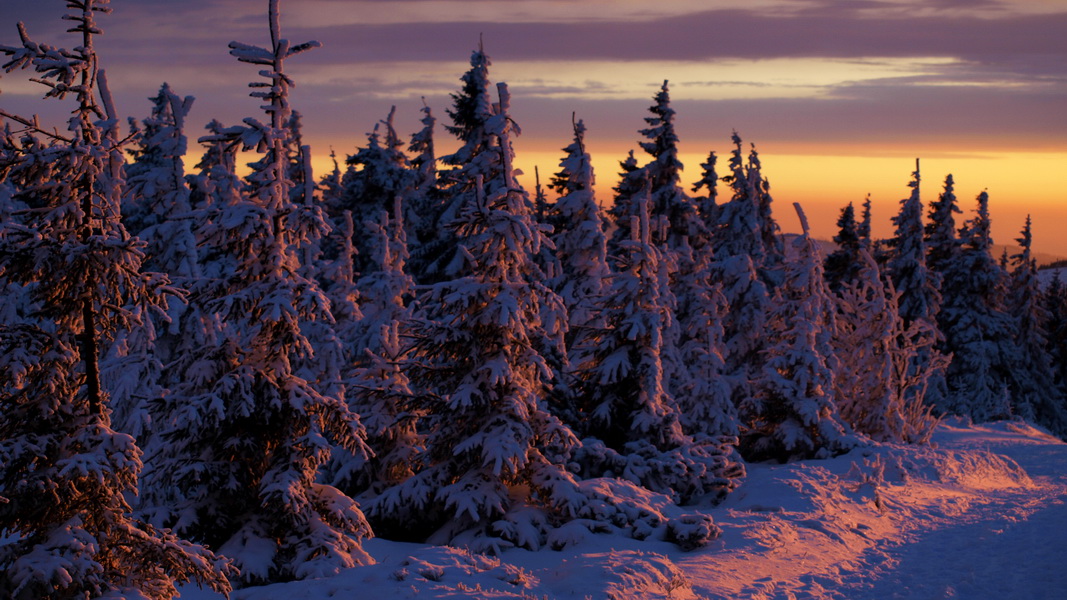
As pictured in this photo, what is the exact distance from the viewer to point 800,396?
2373cm

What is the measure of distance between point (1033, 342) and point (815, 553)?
4643 centimetres

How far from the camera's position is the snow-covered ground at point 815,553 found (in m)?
11.3

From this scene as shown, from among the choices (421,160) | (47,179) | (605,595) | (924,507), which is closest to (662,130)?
(421,160)

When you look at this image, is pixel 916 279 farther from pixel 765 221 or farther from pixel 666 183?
→ pixel 666 183

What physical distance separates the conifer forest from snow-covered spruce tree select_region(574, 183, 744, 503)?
7 centimetres

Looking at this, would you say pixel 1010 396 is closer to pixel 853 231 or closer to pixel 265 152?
pixel 853 231

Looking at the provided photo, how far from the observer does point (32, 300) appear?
328 inches

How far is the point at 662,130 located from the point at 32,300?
1276 inches

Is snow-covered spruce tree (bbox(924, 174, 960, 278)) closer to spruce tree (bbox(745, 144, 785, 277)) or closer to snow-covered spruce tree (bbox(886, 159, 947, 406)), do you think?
snow-covered spruce tree (bbox(886, 159, 947, 406))

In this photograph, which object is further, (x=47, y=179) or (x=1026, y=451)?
Result: (x=1026, y=451)

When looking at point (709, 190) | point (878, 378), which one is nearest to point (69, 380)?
point (878, 378)

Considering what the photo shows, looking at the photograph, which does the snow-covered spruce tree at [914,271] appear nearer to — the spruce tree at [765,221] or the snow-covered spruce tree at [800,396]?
the spruce tree at [765,221]

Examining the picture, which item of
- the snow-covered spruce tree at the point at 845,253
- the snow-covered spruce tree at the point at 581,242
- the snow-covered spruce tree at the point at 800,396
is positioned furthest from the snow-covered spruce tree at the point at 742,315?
the snow-covered spruce tree at the point at 845,253

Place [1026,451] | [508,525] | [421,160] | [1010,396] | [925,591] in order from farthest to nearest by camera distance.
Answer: [1010,396], [421,160], [1026,451], [508,525], [925,591]
